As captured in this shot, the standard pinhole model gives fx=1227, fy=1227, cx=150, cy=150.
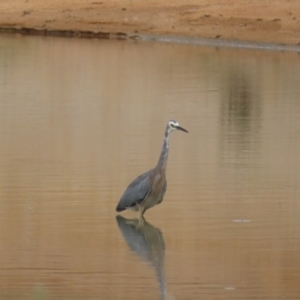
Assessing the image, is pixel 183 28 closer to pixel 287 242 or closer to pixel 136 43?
pixel 136 43

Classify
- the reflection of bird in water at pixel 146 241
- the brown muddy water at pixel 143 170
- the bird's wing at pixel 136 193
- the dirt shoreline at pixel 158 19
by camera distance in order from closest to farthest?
1. the brown muddy water at pixel 143 170
2. the reflection of bird in water at pixel 146 241
3. the bird's wing at pixel 136 193
4. the dirt shoreline at pixel 158 19

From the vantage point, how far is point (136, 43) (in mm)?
30391

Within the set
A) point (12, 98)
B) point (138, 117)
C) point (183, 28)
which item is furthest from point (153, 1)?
point (138, 117)

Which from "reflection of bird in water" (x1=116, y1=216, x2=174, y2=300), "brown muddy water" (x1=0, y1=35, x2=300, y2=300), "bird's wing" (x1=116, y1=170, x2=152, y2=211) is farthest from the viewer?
"bird's wing" (x1=116, y1=170, x2=152, y2=211)

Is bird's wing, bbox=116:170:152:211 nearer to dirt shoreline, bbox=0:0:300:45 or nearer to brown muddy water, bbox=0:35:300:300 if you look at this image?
brown muddy water, bbox=0:35:300:300

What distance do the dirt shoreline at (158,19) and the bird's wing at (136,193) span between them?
18642 mm

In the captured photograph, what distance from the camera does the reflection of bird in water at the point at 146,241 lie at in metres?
8.75

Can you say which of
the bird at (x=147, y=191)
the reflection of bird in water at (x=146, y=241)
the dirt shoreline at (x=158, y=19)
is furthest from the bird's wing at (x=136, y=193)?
the dirt shoreline at (x=158, y=19)

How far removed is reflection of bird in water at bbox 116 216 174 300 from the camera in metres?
8.75

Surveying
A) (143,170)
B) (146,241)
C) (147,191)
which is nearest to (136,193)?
(147,191)

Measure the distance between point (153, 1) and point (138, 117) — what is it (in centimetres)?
1659

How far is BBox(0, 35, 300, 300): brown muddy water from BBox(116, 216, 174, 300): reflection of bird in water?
0.06 feet

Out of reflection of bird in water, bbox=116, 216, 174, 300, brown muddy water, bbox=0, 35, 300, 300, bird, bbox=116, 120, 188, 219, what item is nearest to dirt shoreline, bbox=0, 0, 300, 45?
brown muddy water, bbox=0, 35, 300, 300

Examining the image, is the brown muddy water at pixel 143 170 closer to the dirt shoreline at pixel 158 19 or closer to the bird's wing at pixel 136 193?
the bird's wing at pixel 136 193
